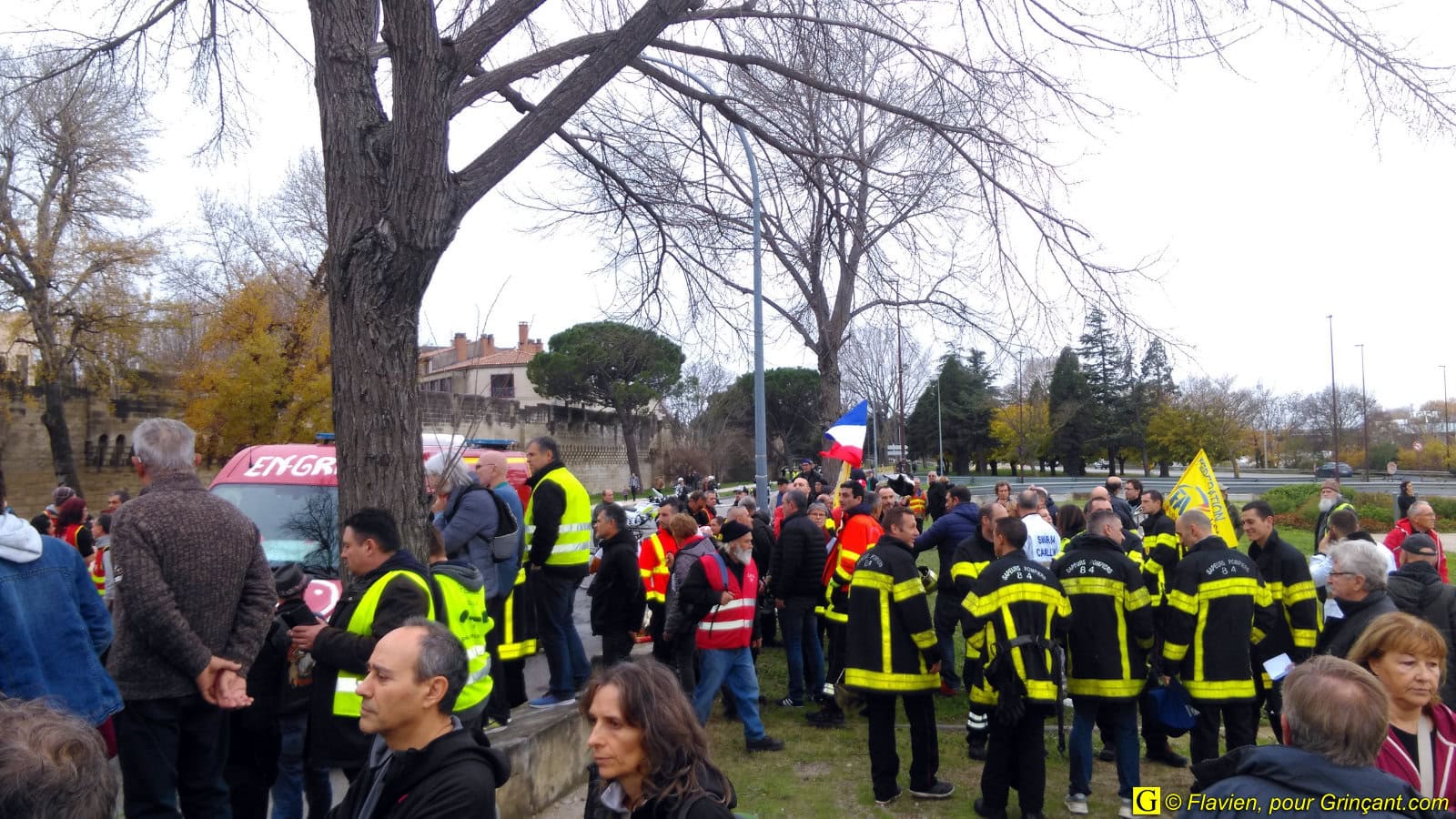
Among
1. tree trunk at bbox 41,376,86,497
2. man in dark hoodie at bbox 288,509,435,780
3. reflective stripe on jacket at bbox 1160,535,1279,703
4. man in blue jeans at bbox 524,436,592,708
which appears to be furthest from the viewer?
tree trunk at bbox 41,376,86,497

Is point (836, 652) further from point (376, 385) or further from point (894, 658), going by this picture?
point (376, 385)

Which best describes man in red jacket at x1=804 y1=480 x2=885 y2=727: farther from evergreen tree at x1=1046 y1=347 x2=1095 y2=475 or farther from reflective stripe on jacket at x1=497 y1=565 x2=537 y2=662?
evergreen tree at x1=1046 y1=347 x2=1095 y2=475

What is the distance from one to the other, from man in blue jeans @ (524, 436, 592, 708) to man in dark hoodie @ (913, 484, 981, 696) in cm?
260

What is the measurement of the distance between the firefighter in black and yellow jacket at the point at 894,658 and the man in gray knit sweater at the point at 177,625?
142 inches

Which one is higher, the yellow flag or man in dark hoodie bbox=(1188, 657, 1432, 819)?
the yellow flag

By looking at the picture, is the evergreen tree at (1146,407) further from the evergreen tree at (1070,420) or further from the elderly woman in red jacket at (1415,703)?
the elderly woman in red jacket at (1415,703)

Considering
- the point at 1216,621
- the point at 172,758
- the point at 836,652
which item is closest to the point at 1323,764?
the point at 1216,621

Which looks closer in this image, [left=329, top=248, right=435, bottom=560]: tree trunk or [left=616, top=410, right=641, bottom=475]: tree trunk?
[left=329, top=248, right=435, bottom=560]: tree trunk

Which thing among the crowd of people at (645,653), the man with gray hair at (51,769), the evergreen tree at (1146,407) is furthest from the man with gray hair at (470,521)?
the evergreen tree at (1146,407)

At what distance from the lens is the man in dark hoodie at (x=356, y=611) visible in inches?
158

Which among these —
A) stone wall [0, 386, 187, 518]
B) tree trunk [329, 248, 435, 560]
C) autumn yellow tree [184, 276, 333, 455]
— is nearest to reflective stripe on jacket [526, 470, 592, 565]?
tree trunk [329, 248, 435, 560]

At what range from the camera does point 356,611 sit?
4047 millimetres

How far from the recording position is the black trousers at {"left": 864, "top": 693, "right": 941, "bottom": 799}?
6297mm

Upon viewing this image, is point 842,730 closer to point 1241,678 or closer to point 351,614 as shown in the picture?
point 1241,678
